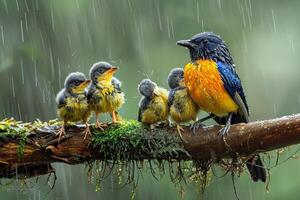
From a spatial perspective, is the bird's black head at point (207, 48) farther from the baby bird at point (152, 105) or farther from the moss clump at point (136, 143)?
the moss clump at point (136, 143)

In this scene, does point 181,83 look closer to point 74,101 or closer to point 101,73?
point 101,73

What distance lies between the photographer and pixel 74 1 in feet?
30.5

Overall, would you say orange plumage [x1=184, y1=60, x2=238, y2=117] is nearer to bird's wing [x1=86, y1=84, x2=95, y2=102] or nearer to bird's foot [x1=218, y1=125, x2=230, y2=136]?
bird's foot [x1=218, y1=125, x2=230, y2=136]

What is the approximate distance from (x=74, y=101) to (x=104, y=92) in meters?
0.22

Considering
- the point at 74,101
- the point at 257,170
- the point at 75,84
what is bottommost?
the point at 257,170

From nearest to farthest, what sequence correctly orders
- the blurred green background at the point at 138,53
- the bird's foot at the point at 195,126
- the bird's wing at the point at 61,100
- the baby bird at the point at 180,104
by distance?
1. the bird's foot at the point at 195,126
2. the baby bird at the point at 180,104
3. the bird's wing at the point at 61,100
4. the blurred green background at the point at 138,53

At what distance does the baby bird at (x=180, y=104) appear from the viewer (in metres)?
4.87

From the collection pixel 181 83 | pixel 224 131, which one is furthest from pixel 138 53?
pixel 224 131

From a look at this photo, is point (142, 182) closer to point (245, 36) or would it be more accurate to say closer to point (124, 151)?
point (245, 36)

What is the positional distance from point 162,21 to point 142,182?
233 cm

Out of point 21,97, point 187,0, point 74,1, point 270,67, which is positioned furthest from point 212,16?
point 21,97

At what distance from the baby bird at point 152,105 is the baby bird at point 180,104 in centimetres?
6

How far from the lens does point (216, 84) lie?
4934mm

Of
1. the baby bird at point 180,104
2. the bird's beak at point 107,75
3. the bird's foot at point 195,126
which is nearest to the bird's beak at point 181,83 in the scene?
the baby bird at point 180,104
